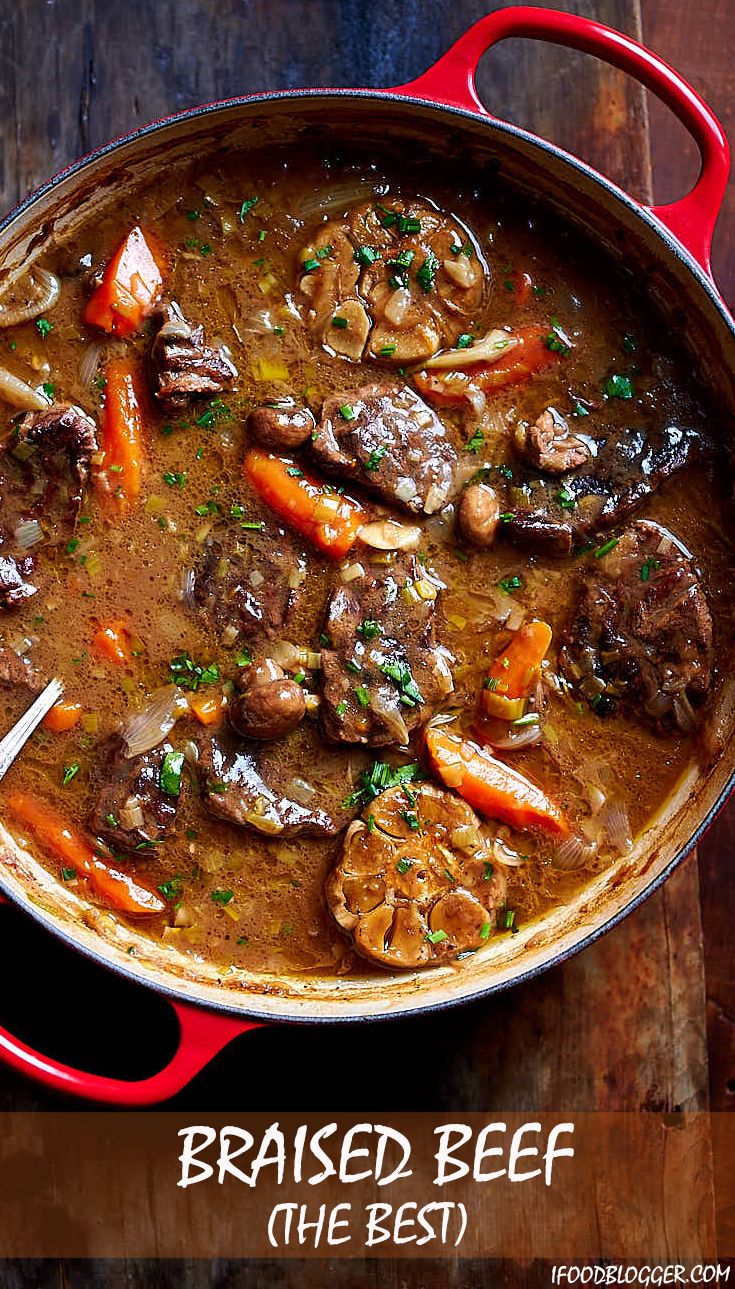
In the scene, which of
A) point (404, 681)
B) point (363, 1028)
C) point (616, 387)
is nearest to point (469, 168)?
point (616, 387)

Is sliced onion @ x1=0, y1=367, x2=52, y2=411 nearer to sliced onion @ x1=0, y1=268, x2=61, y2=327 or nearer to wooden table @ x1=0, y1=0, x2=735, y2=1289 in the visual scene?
sliced onion @ x1=0, y1=268, x2=61, y2=327

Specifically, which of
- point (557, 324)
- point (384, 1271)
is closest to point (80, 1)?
point (557, 324)

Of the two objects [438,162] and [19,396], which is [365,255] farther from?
[19,396]

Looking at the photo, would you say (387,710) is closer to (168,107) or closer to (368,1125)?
(368,1125)

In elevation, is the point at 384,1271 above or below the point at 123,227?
below

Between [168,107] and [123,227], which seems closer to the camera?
[123,227]

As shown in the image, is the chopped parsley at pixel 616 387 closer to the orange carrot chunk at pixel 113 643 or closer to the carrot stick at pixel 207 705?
the carrot stick at pixel 207 705

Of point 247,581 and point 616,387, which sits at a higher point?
point 616,387

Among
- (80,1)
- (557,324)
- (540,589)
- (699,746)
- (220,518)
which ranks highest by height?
(80,1)
